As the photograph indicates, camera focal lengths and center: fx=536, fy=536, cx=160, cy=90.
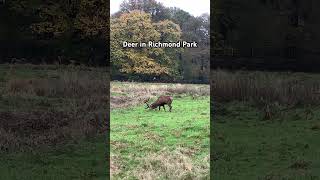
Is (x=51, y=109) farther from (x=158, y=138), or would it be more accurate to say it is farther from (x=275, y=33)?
(x=275, y=33)

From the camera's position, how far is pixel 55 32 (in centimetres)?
3070

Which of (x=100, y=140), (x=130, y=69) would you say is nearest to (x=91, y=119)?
(x=100, y=140)

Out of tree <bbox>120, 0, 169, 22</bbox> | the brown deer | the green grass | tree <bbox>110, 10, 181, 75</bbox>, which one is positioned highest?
tree <bbox>120, 0, 169, 22</bbox>

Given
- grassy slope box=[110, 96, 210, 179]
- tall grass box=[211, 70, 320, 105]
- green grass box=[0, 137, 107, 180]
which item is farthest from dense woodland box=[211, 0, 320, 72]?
grassy slope box=[110, 96, 210, 179]

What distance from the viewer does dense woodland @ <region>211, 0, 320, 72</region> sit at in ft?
106

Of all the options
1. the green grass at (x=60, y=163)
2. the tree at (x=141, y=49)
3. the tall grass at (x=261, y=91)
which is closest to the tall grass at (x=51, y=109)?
the green grass at (x=60, y=163)

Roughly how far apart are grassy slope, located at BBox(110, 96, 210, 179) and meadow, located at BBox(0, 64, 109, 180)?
7.17 feet

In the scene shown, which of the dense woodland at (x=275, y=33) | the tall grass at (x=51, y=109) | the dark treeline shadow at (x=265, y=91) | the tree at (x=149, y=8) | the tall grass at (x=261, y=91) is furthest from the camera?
the dense woodland at (x=275, y=33)

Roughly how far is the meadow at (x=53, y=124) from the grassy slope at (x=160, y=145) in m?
2.18

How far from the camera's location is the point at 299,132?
55.9ft

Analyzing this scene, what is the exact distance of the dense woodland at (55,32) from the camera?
30.3 meters

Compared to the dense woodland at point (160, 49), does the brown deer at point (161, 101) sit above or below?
below

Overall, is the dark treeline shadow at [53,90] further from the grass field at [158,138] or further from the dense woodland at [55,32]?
the grass field at [158,138]

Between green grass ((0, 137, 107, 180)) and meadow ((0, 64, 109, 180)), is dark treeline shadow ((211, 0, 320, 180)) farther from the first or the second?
meadow ((0, 64, 109, 180))
